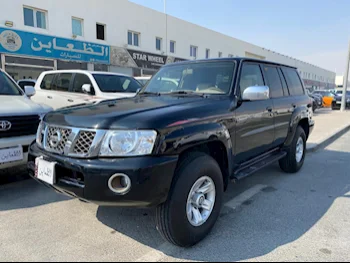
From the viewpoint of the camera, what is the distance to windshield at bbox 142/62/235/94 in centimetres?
339

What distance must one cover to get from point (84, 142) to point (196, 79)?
178 cm

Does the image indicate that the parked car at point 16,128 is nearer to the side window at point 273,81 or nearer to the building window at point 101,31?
the side window at point 273,81

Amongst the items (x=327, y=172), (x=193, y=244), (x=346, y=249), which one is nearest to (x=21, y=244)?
(x=193, y=244)

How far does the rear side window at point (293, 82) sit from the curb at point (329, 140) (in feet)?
6.63

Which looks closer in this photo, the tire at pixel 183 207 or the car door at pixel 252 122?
the tire at pixel 183 207

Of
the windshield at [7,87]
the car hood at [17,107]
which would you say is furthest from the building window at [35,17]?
the car hood at [17,107]

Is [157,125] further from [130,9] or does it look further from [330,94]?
[330,94]

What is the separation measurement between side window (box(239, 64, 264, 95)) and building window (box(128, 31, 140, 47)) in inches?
595

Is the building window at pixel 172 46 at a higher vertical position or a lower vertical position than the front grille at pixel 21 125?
higher

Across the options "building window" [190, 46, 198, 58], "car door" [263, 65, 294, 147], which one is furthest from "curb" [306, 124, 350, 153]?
"building window" [190, 46, 198, 58]

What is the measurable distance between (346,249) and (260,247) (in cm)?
77

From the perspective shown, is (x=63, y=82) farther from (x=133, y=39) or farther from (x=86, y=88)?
(x=133, y=39)

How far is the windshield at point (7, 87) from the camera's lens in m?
4.89

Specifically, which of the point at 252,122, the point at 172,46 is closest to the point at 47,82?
the point at 252,122
